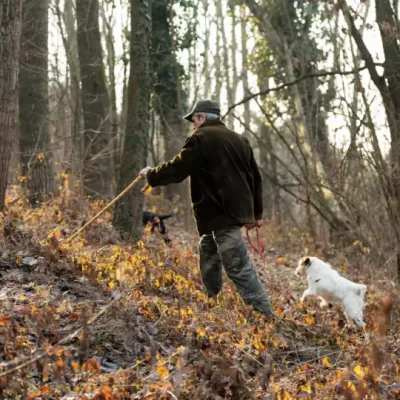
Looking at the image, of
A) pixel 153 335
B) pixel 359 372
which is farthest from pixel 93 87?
pixel 359 372

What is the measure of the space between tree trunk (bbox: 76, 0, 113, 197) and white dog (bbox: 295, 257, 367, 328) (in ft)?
25.7

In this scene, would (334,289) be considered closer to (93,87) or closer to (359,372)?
(359,372)

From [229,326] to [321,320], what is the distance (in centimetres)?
187

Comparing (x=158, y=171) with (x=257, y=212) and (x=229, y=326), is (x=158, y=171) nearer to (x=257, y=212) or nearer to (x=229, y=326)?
(x=257, y=212)

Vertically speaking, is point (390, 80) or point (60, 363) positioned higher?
point (390, 80)

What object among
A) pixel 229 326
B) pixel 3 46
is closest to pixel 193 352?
pixel 229 326

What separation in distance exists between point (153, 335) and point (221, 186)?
5.81 ft

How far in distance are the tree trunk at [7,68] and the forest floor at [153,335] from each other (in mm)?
918

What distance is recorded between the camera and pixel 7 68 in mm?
7414

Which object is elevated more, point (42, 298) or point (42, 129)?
point (42, 129)

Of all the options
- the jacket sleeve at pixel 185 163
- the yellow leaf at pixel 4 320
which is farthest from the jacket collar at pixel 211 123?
the yellow leaf at pixel 4 320

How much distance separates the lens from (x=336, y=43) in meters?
13.9

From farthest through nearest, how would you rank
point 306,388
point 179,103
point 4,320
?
point 179,103, point 4,320, point 306,388

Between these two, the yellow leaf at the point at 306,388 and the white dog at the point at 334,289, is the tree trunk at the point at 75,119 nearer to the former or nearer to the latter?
the white dog at the point at 334,289
